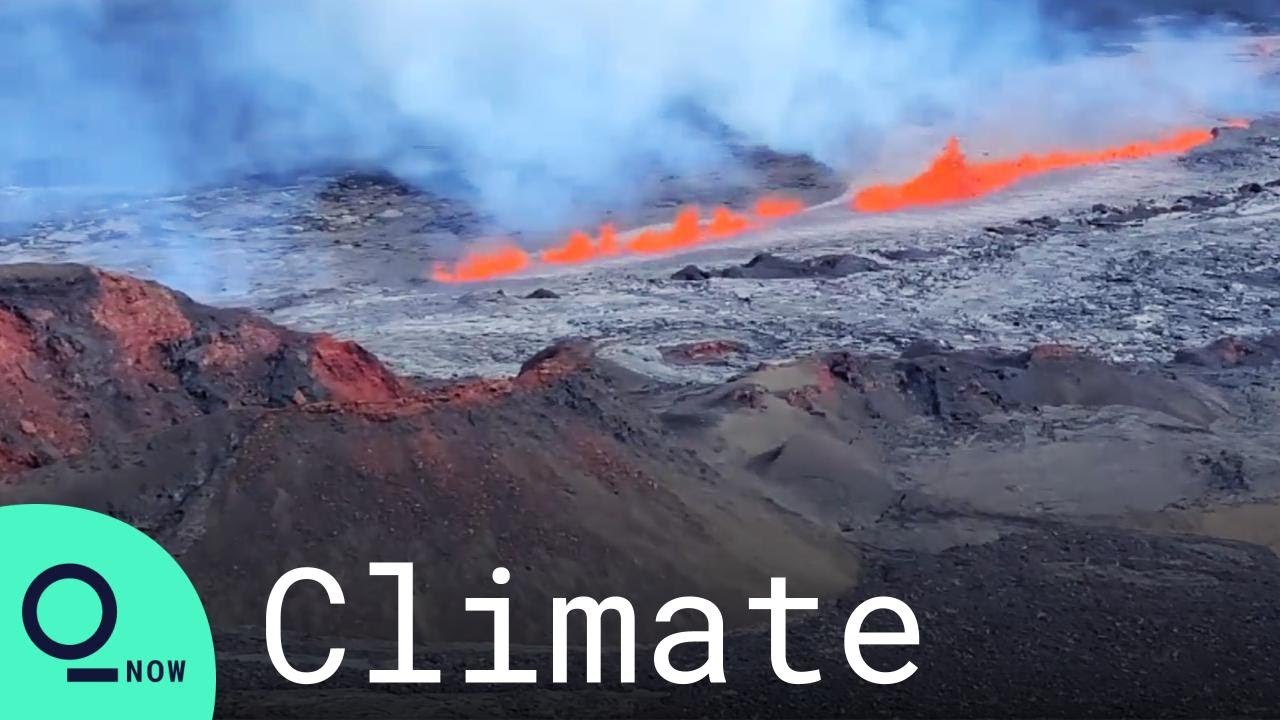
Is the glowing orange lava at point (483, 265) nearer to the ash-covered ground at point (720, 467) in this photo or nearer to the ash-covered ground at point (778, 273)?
the ash-covered ground at point (778, 273)

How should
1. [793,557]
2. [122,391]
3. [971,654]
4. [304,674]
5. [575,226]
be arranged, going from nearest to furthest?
1. [304,674]
2. [971,654]
3. [793,557]
4. [122,391]
5. [575,226]

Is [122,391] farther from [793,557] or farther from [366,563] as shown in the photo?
[793,557]

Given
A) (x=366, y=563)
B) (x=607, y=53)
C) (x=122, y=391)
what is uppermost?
(x=607, y=53)

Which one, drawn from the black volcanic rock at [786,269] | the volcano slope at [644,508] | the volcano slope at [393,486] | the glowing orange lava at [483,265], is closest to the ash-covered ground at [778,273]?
the black volcanic rock at [786,269]

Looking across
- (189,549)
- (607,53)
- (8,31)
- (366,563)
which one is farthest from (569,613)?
→ (8,31)

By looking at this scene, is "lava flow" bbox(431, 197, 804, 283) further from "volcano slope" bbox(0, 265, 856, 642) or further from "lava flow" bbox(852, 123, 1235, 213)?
"volcano slope" bbox(0, 265, 856, 642)

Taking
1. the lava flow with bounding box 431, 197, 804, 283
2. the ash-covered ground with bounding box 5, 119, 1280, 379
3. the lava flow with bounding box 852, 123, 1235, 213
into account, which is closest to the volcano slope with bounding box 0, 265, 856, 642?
the ash-covered ground with bounding box 5, 119, 1280, 379

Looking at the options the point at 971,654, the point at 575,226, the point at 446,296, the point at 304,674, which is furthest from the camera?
the point at 575,226

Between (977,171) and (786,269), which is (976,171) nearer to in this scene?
(977,171)
